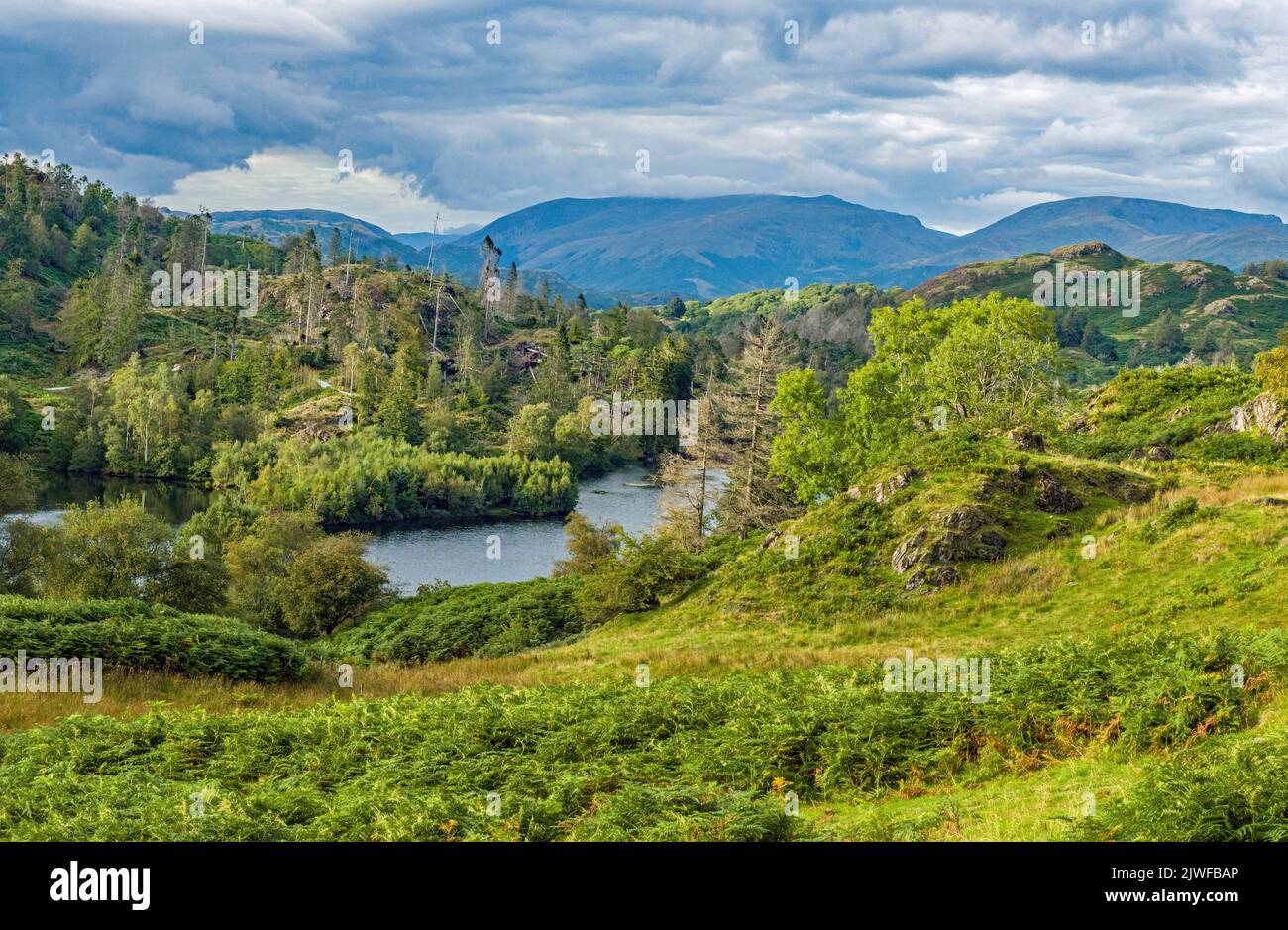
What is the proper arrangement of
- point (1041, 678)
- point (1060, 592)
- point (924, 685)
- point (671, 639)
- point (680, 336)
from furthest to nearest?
point (680, 336)
point (671, 639)
point (1060, 592)
point (924, 685)
point (1041, 678)

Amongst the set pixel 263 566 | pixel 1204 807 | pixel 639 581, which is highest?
pixel 1204 807

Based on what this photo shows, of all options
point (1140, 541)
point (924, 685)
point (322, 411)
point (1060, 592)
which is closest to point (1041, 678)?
point (924, 685)

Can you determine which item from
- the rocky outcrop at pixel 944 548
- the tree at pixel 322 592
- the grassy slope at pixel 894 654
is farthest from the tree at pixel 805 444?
the tree at pixel 322 592

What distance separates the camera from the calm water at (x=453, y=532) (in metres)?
85.5

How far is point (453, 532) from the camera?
350 ft

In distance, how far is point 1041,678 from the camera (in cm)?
1742

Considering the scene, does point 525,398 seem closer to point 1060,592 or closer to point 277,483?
point 277,483

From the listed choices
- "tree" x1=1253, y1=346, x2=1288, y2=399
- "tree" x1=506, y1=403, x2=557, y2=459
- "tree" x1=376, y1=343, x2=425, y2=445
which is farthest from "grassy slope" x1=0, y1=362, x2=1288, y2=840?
"tree" x1=376, y1=343, x2=425, y2=445

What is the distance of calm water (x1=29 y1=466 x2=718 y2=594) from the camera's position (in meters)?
85.5

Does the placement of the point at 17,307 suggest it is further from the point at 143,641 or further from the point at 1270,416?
the point at 1270,416

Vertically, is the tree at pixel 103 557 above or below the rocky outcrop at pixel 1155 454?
below

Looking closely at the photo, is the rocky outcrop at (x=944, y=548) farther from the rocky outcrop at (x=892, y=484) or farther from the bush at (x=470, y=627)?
the bush at (x=470, y=627)

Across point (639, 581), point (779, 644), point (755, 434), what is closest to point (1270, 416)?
point (755, 434)
